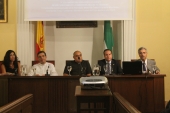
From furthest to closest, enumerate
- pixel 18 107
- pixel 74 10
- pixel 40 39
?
1. pixel 40 39
2. pixel 74 10
3. pixel 18 107

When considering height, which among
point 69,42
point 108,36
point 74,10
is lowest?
point 69,42

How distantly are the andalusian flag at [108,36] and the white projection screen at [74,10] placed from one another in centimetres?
50

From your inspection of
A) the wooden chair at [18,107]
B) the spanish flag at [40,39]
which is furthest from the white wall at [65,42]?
the wooden chair at [18,107]

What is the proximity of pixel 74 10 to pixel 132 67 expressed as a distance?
2081 mm

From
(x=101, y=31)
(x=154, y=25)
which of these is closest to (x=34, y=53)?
(x=101, y=31)

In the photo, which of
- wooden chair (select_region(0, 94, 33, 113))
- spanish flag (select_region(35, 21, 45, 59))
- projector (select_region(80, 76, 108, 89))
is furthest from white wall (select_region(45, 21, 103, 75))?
wooden chair (select_region(0, 94, 33, 113))

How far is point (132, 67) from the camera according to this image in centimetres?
425

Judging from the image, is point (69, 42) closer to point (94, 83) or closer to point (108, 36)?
point (108, 36)

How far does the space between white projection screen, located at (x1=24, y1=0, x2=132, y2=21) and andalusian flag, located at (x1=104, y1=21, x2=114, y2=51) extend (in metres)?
0.50

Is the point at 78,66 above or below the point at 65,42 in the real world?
below

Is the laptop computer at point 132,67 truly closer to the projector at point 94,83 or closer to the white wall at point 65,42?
the projector at point 94,83

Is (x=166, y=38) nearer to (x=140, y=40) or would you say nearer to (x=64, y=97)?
(x=140, y=40)

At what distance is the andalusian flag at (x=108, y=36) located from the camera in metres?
6.02

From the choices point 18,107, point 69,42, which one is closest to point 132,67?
point 18,107
